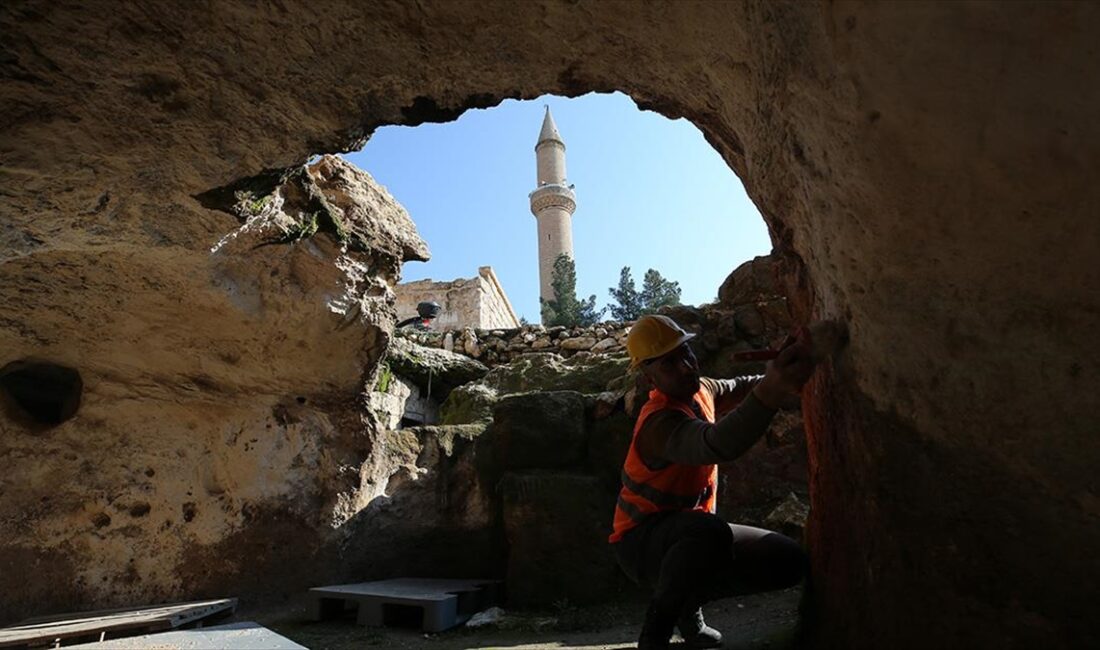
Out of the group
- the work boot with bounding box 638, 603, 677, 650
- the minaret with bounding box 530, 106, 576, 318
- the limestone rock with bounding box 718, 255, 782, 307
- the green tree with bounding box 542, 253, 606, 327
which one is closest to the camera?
the work boot with bounding box 638, 603, 677, 650

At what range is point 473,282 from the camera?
53.2 ft

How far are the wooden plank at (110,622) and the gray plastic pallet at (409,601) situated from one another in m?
0.57

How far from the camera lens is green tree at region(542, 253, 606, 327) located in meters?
20.5

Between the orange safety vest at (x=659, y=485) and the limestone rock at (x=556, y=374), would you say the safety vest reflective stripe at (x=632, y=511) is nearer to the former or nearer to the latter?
the orange safety vest at (x=659, y=485)

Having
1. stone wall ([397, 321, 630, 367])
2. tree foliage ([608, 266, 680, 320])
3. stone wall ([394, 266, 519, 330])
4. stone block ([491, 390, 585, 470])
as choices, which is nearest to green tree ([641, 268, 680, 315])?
tree foliage ([608, 266, 680, 320])

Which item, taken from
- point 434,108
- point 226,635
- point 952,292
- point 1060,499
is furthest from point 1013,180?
point 226,635

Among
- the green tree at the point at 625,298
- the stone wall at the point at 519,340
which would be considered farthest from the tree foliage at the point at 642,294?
the stone wall at the point at 519,340

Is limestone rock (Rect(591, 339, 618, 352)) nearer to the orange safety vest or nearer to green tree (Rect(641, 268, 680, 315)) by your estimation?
the orange safety vest

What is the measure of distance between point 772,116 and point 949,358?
2.67 feet

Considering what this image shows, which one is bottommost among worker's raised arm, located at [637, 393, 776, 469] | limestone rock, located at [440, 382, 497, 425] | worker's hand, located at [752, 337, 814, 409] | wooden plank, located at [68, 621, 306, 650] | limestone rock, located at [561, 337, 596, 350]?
wooden plank, located at [68, 621, 306, 650]

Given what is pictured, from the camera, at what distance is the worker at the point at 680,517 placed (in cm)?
203

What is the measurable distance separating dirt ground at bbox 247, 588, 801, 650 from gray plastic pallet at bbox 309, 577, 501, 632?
6cm

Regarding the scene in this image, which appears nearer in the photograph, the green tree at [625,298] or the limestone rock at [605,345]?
the limestone rock at [605,345]

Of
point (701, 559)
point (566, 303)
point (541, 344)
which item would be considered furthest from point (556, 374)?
point (566, 303)
